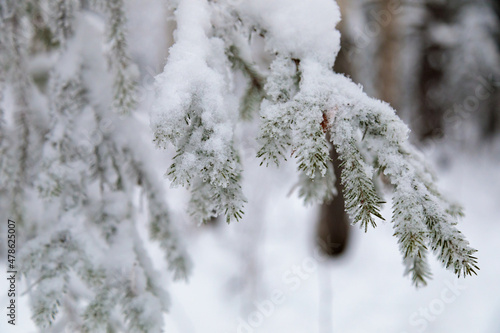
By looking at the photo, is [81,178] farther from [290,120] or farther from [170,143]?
[290,120]

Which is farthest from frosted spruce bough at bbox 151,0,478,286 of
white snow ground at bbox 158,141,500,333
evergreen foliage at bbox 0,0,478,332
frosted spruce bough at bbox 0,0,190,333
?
white snow ground at bbox 158,141,500,333

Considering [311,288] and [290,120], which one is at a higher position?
[311,288]

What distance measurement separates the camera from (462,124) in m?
9.39

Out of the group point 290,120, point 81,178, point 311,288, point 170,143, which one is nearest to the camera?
point 290,120

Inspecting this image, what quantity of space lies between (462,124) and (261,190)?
7263 millimetres

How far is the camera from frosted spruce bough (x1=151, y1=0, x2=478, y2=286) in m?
0.76

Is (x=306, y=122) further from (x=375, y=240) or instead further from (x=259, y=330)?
(x=375, y=240)

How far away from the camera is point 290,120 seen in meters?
0.83

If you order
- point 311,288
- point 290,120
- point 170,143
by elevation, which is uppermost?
point 311,288

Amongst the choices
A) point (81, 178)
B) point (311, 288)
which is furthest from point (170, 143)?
point (311, 288)

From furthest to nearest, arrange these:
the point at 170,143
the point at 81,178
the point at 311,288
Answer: the point at 311,288, the point at 81,178, the point at 170,143

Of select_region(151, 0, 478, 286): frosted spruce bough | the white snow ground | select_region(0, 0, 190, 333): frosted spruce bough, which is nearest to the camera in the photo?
select_region(151, 0, 478, 286): frosted spruce bough

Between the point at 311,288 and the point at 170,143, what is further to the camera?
the point at 311,288

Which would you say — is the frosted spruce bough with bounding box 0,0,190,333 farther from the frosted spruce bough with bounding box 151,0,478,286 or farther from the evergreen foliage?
the frosted spruce bough with bounding box 151,0,478,286
